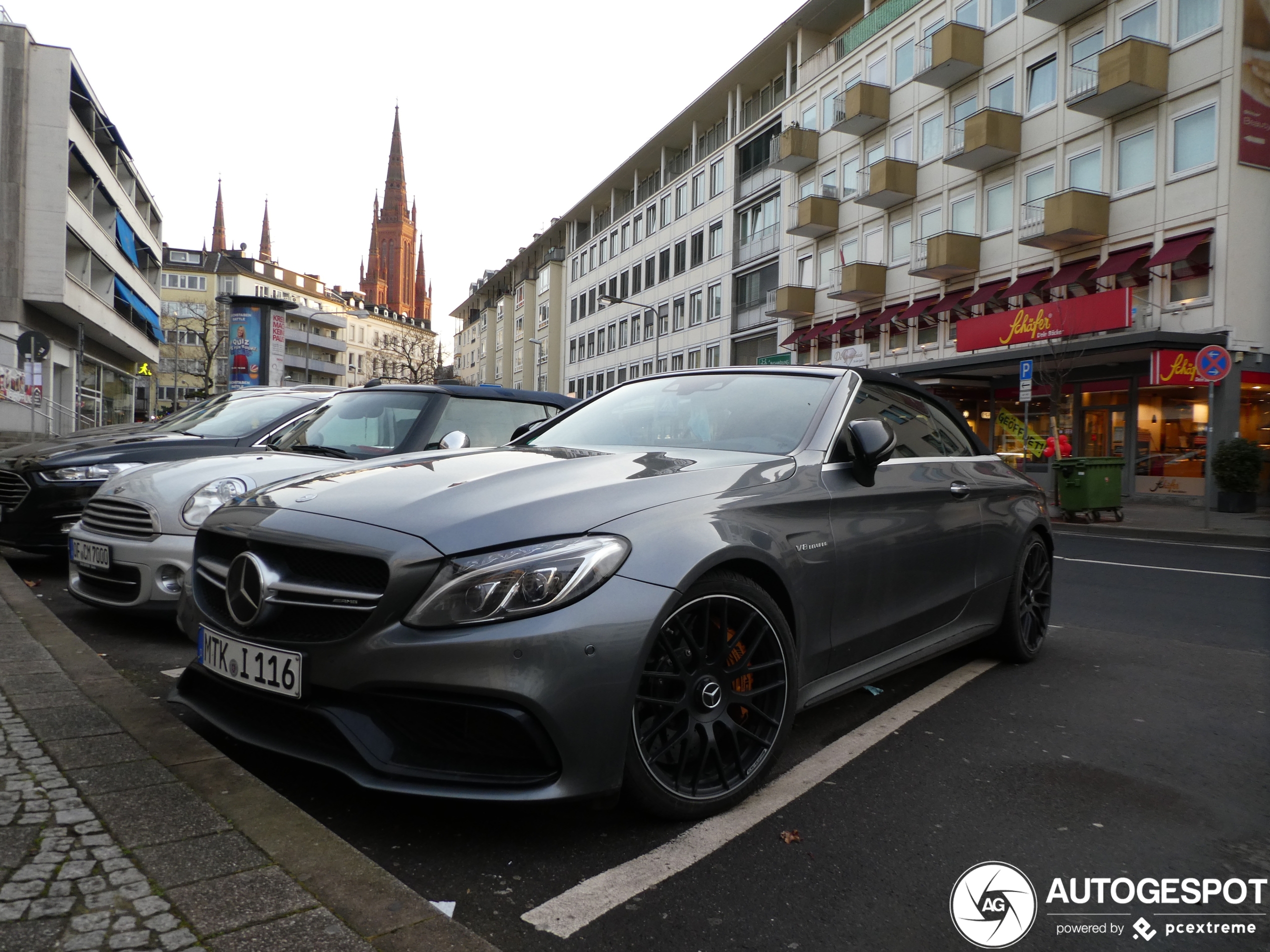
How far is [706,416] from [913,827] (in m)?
1.80

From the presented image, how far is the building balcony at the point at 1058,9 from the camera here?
2402 centimetres

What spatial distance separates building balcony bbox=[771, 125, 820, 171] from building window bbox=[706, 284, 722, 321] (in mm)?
8910

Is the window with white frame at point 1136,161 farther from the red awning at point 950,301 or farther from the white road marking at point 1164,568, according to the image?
the white road marking at point 1164,568

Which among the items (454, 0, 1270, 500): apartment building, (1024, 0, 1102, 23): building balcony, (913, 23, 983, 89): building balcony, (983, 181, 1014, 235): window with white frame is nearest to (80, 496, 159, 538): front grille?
(454, 0, 1270, 500): apartment building

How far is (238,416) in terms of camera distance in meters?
7.65

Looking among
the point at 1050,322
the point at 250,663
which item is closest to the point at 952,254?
the point at 1050,322

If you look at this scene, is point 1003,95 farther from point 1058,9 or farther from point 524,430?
point 524,430

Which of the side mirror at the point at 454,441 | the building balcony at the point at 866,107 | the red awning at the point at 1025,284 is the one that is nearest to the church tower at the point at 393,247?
the building balcony at the point at 866,107

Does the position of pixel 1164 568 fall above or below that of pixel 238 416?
below

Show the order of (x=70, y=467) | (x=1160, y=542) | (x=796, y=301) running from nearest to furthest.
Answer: (x=70, y=467)
(x=1160, y=542)
(x=796, y=301)

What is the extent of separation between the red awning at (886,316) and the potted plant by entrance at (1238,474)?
1313 centimetres

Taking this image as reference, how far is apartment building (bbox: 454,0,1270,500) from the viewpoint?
827 inches

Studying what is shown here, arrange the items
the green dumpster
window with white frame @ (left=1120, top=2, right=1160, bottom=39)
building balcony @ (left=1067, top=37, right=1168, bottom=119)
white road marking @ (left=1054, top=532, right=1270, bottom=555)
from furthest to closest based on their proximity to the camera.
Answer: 1. window with white frame @ (left=1120, top=2, right=1160, bottom=39)
2. building balcony @ (left=1067, top=37, right=1168, bottom=119)
3. the green dumpster
4. white road marking @ (left=1054, top=532, right=1270, bottom=555)

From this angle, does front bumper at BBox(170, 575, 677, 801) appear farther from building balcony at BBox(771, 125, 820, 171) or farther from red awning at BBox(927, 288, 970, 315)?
building balcony at BBox(771, 125, 820, 171)
